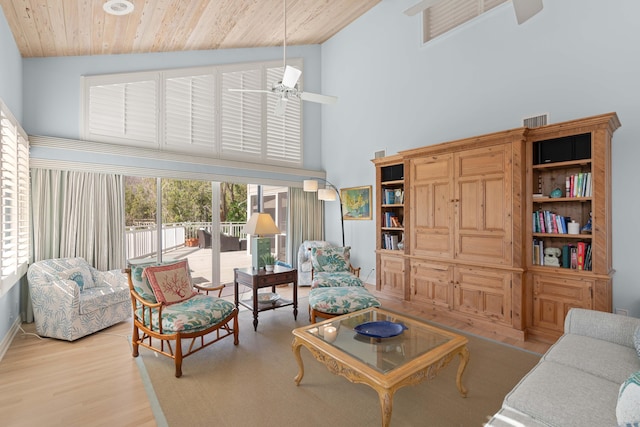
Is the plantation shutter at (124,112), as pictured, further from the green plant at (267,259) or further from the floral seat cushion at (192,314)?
the floral seat cushion at (192,314)

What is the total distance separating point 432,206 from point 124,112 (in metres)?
4.63

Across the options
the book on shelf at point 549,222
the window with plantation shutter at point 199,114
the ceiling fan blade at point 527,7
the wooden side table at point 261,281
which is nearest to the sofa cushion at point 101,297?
the wooden side table at point 261,281

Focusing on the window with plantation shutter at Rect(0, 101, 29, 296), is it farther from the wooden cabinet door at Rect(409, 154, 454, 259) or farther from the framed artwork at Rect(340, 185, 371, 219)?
the framed artwork at Rect(340, 185, 371, 219)

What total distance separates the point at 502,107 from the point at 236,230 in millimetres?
4512

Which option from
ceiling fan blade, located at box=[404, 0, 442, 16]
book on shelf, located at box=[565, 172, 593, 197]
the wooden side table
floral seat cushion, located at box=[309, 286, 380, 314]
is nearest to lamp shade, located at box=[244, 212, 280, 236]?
the wooden side table

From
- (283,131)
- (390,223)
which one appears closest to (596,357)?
(390,223)

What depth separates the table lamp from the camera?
13.1 ft

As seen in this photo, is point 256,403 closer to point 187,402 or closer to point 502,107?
point 187,402

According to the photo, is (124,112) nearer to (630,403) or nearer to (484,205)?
(484,205)

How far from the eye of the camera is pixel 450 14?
4617 millimetres

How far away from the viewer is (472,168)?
12.4ft

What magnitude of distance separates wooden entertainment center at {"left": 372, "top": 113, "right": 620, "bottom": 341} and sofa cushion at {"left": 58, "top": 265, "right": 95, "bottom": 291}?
417 cm

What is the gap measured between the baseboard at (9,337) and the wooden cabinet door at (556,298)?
543cm

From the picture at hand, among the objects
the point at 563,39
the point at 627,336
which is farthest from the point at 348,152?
the point at 627,336
